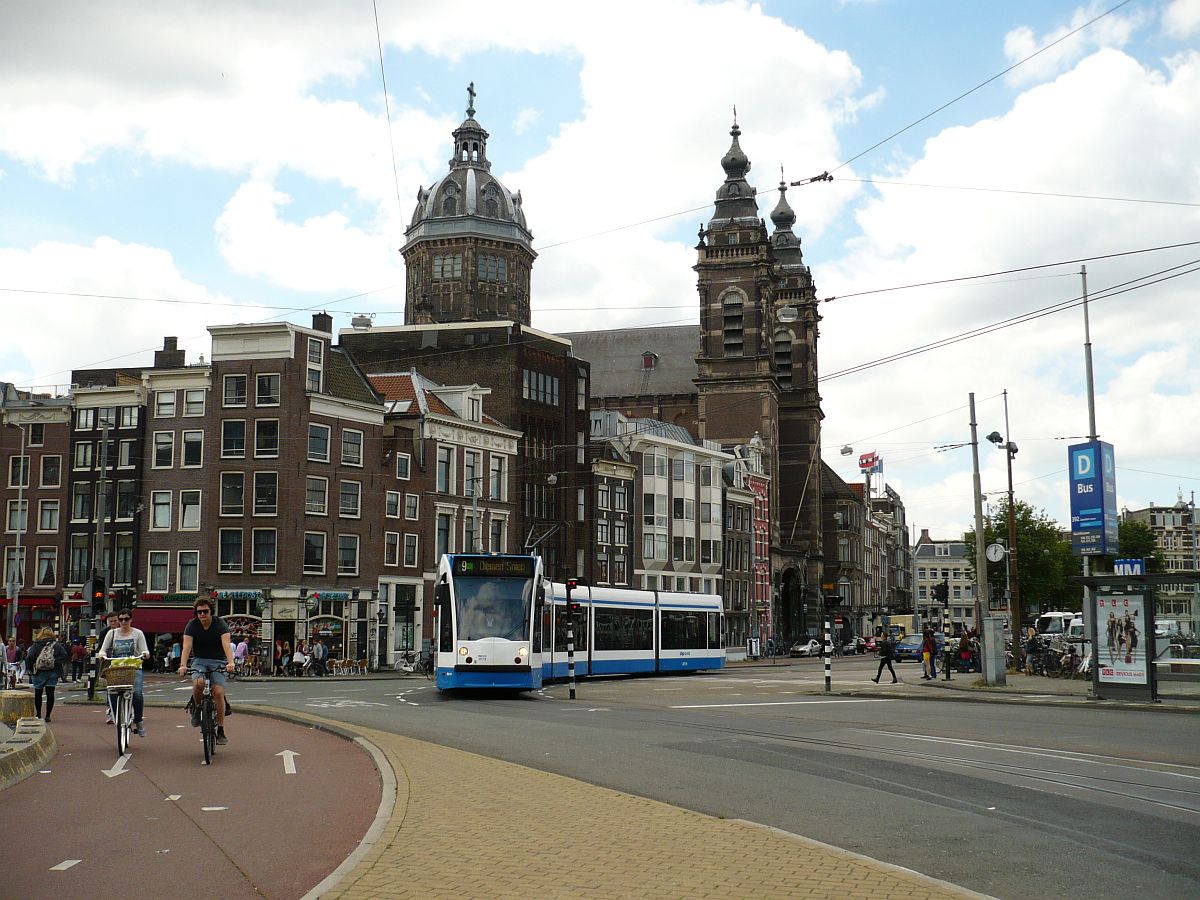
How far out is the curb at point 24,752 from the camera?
11938 millimetres

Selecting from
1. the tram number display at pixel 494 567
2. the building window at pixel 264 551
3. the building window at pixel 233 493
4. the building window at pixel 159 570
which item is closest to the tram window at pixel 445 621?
the tram number display at pixel 494 567

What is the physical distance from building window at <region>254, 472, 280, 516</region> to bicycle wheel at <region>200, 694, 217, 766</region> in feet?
134

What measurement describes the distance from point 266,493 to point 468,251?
51018mm

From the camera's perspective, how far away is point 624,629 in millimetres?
41125

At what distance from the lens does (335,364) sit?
191 feet

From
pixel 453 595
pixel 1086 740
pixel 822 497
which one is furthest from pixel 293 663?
pixel 822 497

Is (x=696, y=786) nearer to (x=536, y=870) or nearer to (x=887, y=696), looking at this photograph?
(x=536, y=870)

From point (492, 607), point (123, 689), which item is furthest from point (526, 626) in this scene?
point (123, 689)

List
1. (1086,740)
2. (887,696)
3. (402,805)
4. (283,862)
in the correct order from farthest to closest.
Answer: (887,696) → (1086,740) → (402,805) → (283,862)

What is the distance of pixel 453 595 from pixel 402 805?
1789 centimetres

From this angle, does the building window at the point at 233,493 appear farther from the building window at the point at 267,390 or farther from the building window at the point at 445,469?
the building window at the point at 445,469

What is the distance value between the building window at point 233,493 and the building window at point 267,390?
3.30 m

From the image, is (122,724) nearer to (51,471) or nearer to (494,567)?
(494,567)

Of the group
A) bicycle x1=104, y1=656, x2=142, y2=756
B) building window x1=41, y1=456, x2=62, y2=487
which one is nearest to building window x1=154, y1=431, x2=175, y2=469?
building window x1=41, y1=456, x2=62, y2=487
